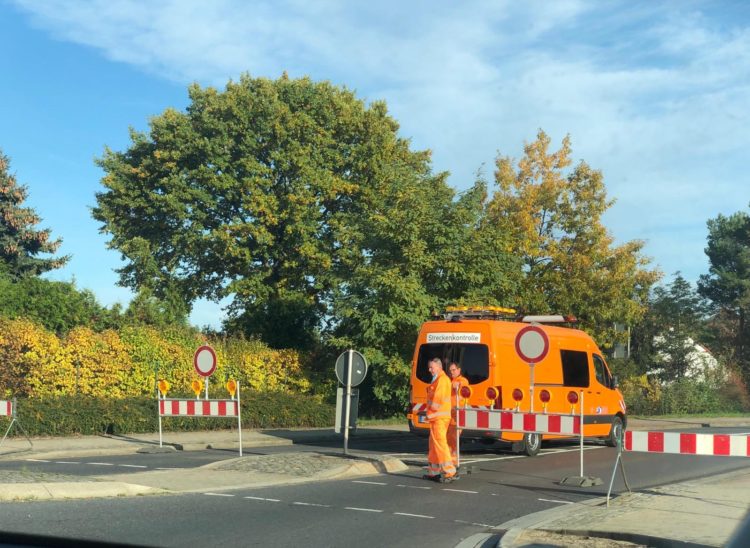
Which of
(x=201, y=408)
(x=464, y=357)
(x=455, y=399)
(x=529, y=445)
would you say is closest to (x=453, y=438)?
(x=455, y=399)

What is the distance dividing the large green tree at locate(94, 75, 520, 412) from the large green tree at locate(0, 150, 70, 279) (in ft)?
8.64

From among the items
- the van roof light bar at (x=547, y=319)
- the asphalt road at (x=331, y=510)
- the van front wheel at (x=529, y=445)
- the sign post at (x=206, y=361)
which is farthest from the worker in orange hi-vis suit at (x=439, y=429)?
the sign post at (x=206, y=361)

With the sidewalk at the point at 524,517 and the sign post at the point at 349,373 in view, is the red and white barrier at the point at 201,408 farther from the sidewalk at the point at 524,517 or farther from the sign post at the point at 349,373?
the sign post at the point at 349,373

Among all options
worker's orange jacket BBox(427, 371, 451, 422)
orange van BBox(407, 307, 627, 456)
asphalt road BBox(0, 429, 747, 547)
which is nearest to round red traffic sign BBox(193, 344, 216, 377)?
asphalt road BBox(0, 429, 747, 547)

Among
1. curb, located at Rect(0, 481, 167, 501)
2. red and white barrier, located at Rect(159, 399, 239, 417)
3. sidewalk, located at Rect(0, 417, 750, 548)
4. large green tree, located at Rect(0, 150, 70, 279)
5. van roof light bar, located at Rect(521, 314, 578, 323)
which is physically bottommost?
sidewalk, located at Rect(0, 417, 750, 548)

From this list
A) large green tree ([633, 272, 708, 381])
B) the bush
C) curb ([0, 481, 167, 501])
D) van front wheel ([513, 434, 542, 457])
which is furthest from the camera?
large green tree ([633, 272, 708, 381])

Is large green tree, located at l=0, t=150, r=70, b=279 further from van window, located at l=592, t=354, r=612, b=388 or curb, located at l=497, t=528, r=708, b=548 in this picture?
curb, located at l=497, t=528, r=708, b=548

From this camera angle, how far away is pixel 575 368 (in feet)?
65.4

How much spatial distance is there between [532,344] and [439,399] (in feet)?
5.56

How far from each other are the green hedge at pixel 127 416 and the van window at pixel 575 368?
31.1 ft

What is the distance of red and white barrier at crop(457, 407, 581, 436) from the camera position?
13.9 metres

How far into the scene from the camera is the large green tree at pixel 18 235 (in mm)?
37125

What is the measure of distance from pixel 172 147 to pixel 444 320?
2175cm

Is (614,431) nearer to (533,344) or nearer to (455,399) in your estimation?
(455,399)
